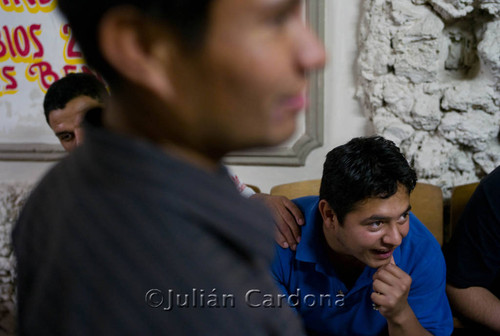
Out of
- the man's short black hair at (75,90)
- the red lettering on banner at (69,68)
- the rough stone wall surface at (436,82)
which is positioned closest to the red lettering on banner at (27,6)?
the red lettering on banner at (69,68)

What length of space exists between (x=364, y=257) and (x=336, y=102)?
946mm

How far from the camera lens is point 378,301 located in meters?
0.96

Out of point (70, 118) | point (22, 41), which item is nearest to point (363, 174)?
point (70, 118)

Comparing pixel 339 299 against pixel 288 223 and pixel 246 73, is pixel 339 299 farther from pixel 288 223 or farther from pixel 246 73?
pixel 246 73

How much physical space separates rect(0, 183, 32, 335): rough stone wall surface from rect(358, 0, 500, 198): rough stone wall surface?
1841 mm

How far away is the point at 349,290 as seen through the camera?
3.56 feet

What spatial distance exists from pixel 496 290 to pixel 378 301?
2.13 ft

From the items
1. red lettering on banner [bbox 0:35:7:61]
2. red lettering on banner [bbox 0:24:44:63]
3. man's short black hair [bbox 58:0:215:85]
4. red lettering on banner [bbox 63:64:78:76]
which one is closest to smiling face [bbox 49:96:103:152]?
red lettering on banner [bbox 63:64:78:76]

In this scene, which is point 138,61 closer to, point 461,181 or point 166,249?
point 166,249

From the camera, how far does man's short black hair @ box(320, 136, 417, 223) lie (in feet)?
3.35

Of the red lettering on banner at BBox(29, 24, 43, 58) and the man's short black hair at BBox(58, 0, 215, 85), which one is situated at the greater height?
the man's short black hair at BBox(58, 0, 215, 85)

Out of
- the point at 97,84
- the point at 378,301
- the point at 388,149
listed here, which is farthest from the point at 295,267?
the point at 97,84

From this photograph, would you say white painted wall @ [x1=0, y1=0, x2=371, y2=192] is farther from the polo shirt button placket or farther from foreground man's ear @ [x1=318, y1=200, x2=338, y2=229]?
the polo shirt button placket

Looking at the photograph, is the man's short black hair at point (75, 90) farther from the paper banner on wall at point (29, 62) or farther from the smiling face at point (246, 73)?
the smiling face at point (246, 73)
